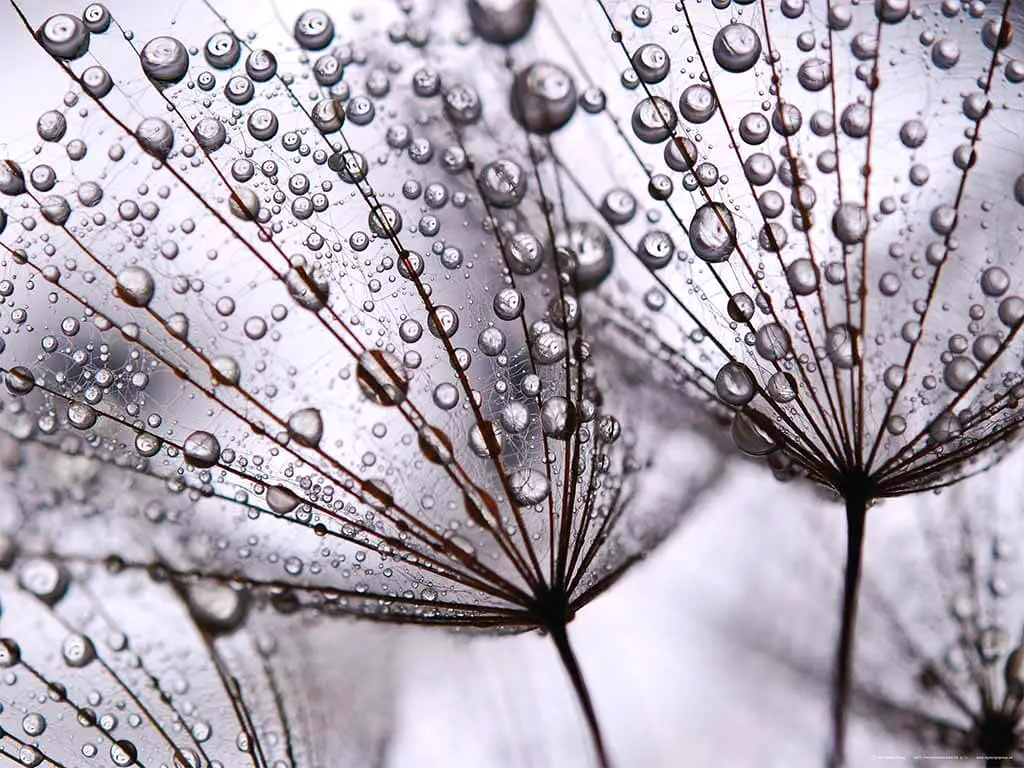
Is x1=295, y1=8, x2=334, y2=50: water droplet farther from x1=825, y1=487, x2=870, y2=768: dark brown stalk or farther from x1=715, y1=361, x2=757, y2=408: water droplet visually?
x1=825, y1=487, x2=870, y2=768: dark brown stalk

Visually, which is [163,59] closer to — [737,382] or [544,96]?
[544,96]

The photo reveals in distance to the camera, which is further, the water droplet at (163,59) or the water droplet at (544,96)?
the water droplet at (163,59)

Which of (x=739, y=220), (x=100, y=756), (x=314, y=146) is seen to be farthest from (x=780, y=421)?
(x=100, y=756)

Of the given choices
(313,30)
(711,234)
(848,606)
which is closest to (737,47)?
(711,234)

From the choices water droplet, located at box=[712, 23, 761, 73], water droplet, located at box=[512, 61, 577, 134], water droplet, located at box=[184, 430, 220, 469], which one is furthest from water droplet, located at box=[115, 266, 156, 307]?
water droplet, located at box=[712, 23, 761, 73]

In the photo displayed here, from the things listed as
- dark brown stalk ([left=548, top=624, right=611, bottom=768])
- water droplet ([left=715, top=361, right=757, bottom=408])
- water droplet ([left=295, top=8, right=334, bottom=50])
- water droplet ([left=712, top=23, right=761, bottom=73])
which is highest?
water droplet ([left=712, top=23, right=761, bottom=73])

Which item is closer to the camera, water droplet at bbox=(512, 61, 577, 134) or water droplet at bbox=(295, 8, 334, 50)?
water droplet at bbox=(512, 61, 577, 134)

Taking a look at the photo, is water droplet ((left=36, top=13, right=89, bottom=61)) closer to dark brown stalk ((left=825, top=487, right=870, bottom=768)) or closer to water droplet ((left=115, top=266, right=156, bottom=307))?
water droplet ((left=115, top=266, right=156, bottom=307))

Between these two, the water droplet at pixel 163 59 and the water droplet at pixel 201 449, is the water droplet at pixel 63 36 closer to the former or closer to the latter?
the water droplet at pixel 163 59

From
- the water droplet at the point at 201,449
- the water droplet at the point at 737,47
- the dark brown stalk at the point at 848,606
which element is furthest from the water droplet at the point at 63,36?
the dark brown stalk at the point at 848,606

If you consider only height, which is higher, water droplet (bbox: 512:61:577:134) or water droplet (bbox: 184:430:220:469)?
water droplet (bbox: 512:61:577:134)
